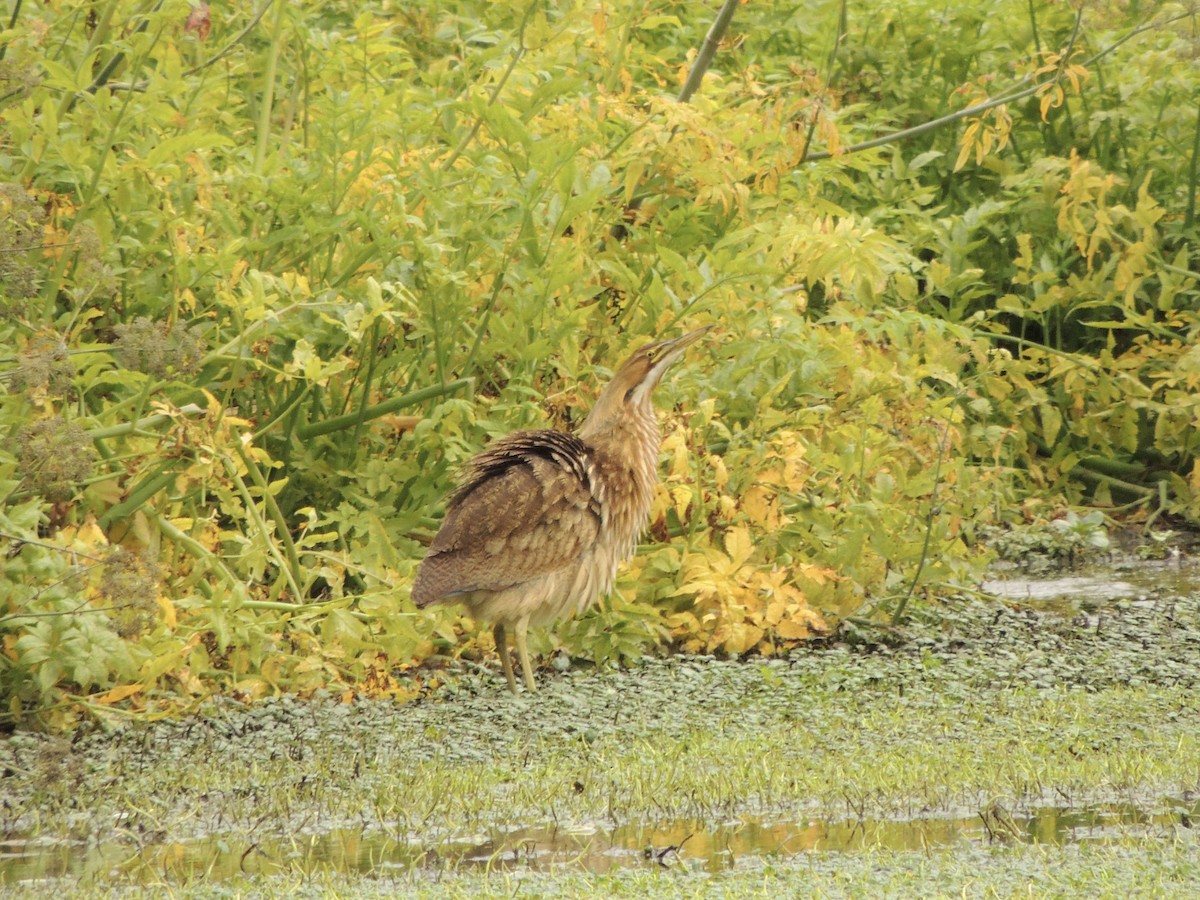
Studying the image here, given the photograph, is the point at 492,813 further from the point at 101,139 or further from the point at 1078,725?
the point at 101,139

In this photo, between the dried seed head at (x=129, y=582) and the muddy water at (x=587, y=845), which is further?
the dried seed head at (x=129, y=582)

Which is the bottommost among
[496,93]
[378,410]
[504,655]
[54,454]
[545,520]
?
[504,655]

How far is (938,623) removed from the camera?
23.7ft

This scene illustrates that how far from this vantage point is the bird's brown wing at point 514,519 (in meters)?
6.34

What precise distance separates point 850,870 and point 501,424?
3.43m

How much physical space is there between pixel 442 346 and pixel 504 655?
1386 millimetres

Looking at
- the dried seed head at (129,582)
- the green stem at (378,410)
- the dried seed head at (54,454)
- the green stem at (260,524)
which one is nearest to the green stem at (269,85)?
the green stem at (378,410)

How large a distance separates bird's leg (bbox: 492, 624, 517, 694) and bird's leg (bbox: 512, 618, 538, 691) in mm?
26

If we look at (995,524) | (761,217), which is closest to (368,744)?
(761,217)

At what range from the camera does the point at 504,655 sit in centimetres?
652

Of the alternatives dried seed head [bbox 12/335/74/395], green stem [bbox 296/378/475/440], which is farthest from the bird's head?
dried seed head [bbox 12/335/74/395]

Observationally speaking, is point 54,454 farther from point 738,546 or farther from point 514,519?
point 738,546

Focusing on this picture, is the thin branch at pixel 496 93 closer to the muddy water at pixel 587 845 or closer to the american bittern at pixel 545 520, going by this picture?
the american bittern at pixel 545 520

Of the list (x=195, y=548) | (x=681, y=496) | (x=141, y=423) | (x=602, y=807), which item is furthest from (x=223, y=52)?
(x=602, y=807)
